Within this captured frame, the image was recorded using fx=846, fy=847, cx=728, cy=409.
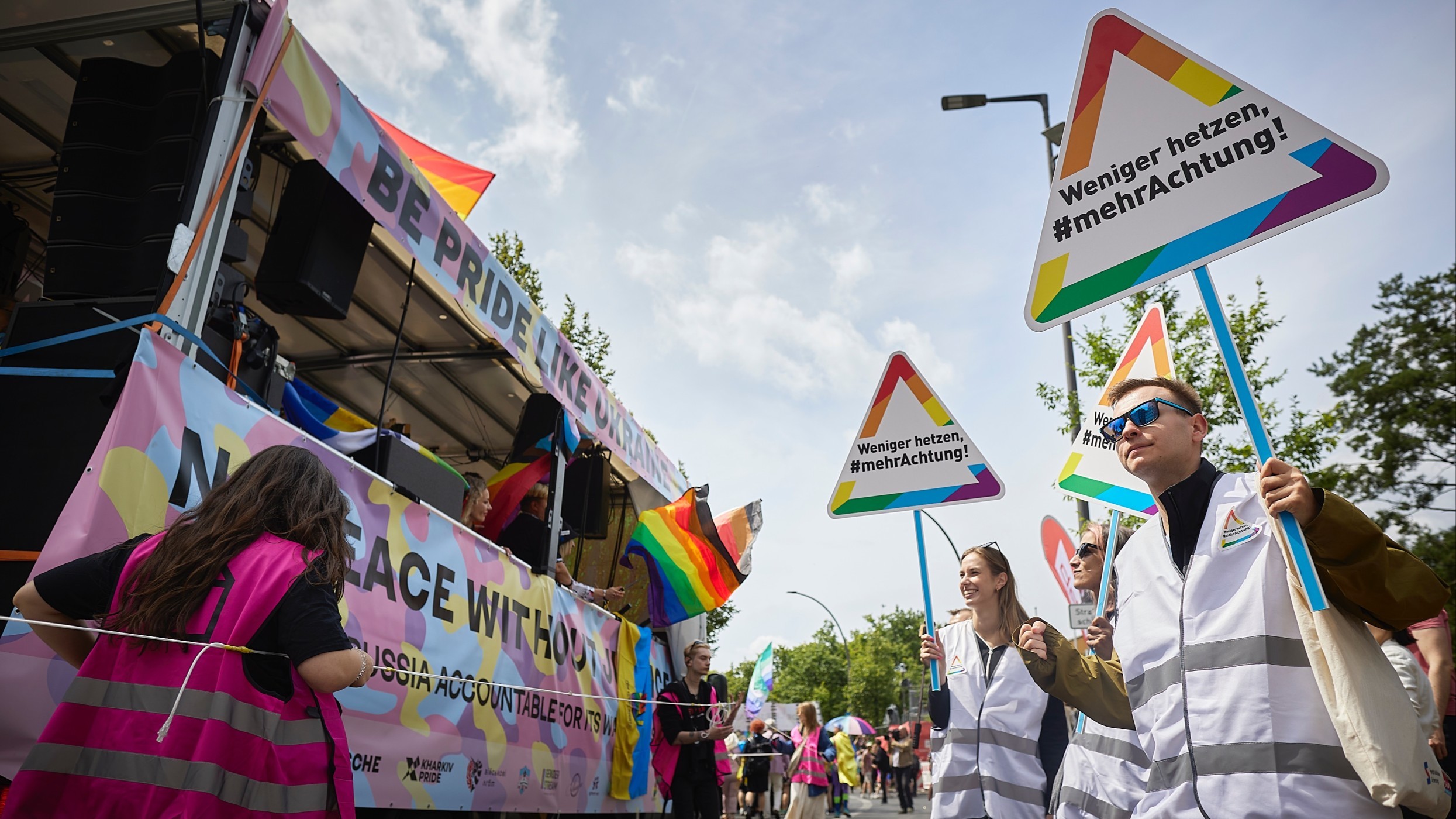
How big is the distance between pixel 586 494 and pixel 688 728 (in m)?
2.51

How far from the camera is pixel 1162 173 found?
2.58m

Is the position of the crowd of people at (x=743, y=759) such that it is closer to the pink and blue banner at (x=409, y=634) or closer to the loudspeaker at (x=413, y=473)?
the pink and blue banner at (x=409, y=634)

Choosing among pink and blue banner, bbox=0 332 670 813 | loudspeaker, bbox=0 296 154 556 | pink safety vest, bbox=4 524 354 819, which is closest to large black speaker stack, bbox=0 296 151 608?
loudspeaker, bbox=0 296 154 556

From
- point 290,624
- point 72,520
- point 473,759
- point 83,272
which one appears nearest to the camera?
point 290,624

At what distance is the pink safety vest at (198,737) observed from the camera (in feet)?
6.43

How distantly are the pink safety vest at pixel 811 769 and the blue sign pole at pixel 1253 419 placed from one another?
470 inches

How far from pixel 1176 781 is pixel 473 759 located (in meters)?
4.02

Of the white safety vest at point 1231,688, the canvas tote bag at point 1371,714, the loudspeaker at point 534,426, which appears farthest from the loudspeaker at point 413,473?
the canvas tote bag at point 1371,714

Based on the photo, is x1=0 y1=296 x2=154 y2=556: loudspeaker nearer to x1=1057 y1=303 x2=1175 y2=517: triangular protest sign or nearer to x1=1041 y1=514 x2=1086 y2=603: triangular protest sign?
x1=1057 y1=303 x2=1175 y2=517: triangular protest sign

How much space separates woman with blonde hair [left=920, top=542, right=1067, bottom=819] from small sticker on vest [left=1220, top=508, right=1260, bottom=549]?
1.81m

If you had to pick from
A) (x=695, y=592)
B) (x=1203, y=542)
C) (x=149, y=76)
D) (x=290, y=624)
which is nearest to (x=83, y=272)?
(x=149, y=76)

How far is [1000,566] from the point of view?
14.9 ft

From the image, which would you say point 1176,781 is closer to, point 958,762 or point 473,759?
point 958,762

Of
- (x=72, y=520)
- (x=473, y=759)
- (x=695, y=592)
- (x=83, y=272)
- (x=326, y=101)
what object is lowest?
(x=473, y=759)
